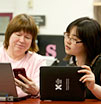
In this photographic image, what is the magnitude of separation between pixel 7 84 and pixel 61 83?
32 centimetres

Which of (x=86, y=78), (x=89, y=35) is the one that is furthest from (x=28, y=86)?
(x=89, y=35)

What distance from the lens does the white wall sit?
160 inches

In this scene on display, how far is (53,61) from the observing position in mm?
3432

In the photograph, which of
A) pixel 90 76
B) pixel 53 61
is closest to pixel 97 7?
pixel 53 61

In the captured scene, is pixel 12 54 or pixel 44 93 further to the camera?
pixel 12 54

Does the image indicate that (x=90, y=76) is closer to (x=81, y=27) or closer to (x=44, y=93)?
(x=44, y=93)

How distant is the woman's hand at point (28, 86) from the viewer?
1.86 m

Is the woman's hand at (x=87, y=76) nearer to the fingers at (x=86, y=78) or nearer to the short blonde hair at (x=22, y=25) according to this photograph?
the fingers at (x=86, y=78)

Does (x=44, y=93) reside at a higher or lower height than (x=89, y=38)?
lower

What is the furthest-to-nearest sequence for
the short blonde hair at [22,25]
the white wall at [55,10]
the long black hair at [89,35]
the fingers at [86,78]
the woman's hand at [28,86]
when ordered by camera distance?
the white wall at [55,10] → the short blonde hair at [22,25] → the long black hair at [89,35] → the woman's hand at [28,86] → the fingers at [86,78]

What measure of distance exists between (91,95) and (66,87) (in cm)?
26

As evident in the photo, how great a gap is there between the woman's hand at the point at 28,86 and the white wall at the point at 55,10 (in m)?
2.32

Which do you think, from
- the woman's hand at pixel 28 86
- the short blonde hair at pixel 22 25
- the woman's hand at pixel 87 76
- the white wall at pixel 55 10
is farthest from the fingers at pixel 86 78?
the white wall at pixel 55 10

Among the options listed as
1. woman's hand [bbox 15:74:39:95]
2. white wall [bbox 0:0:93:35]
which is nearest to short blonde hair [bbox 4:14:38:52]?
woman's hand [bbox 15:74:39:95]
